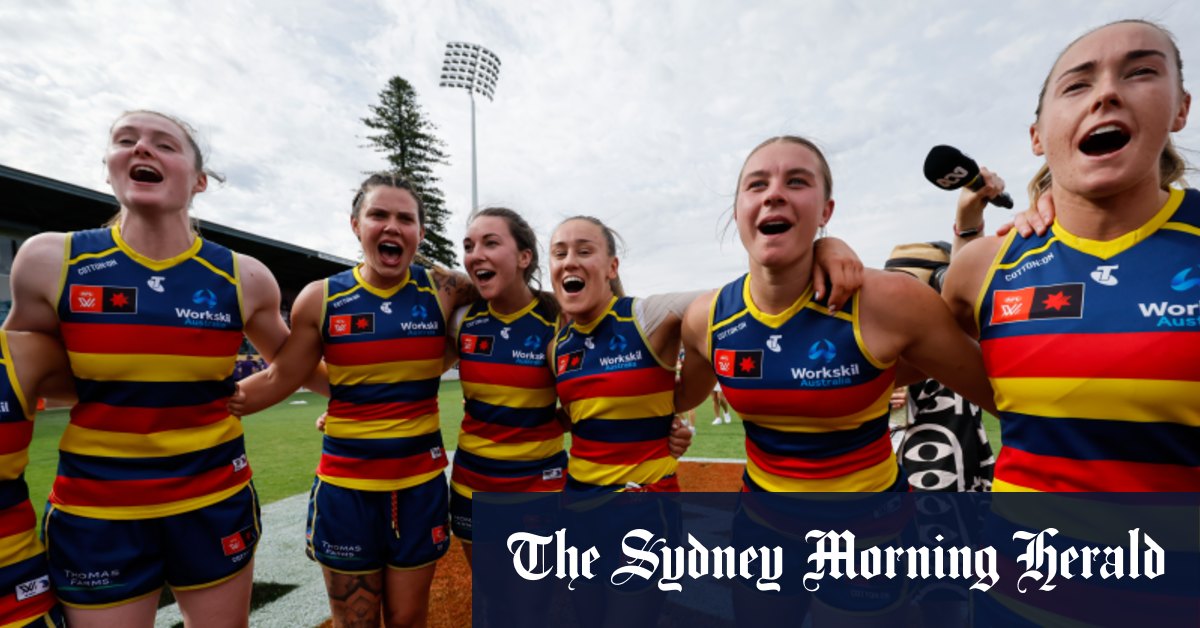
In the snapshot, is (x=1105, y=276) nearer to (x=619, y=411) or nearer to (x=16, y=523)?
(x=619, y=411)

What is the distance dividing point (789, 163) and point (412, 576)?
262 centimetres

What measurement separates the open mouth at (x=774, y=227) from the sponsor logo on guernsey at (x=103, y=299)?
8.37ft

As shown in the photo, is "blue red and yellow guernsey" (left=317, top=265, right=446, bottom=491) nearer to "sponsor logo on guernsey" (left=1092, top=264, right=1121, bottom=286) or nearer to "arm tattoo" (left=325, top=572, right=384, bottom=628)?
"arm tattoo" (left=325, top=572, right=384, bottom=628)

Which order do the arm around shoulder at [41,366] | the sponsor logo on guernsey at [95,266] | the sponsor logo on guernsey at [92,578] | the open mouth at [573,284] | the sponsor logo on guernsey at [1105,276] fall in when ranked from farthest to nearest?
the open mouth at [573,284]
the sponsor logo on guernsey at [95,266]
the sponsor logo on guernsey at [92,578]
the arm around shoulder at [41,366]
the sponsor logo on guernsey at [1105,276]

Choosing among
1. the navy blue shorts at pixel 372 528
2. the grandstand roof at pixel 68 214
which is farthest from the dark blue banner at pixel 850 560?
the grandstand roof at pixel 68 214

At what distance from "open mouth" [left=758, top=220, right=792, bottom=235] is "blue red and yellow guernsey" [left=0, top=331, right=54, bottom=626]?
2.70m

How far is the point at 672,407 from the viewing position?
8.84 feet

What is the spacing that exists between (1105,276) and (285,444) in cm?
1133

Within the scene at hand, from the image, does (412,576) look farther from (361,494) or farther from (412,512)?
(361,494)

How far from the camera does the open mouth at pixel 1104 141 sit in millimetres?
1409

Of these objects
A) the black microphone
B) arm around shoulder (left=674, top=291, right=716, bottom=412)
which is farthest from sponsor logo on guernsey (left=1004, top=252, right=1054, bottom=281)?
arm around shoulder (left=674, top=291, right=716, bottom=412)

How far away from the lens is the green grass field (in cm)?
690

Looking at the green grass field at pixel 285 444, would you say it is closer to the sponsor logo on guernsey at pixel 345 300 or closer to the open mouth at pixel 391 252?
the sponsor logo on guernsey at pixel 345 300

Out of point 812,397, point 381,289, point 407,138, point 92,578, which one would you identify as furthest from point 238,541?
point 407,138
